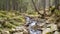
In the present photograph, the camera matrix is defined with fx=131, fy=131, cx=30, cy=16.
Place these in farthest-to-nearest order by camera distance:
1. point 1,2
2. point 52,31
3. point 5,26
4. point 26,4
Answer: point 26,4, point 1,2, point 5,26, point 52,31

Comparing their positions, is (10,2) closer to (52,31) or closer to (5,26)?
(5,26)

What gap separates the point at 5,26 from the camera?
8898mm

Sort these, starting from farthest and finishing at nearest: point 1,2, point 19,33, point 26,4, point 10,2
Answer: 1. point 26,4
2. point 10,2
3. point 1,2
4. point 19,33

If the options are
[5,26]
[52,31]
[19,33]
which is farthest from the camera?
[5,26]

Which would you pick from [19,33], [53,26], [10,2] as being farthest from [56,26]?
[10,2]

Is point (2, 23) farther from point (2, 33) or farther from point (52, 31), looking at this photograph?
point (52, 31)

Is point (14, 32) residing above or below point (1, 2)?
below

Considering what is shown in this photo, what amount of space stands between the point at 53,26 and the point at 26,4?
2655 cm

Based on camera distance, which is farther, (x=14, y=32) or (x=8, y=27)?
(x=8, y=27)

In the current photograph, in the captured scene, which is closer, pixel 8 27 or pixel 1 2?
pixel 8 27

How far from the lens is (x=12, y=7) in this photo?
26969mm

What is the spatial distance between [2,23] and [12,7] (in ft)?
59.9

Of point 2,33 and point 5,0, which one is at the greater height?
point 5,0

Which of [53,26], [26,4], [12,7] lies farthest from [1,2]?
[53,26]
